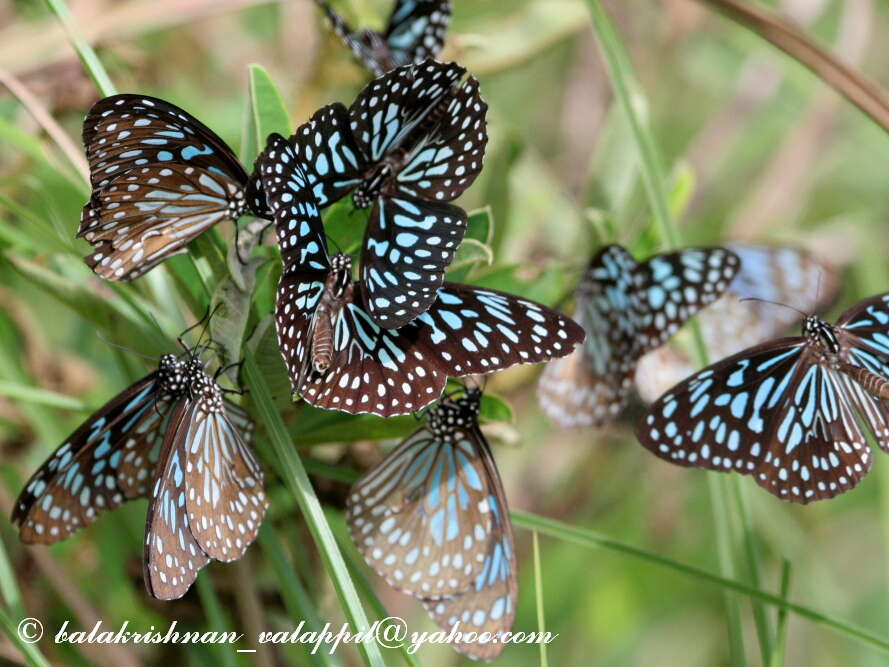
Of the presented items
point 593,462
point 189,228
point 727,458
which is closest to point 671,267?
point 727,458

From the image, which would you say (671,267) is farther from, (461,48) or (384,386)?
(384,386)

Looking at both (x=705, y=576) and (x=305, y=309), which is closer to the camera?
(x=305, y=309)

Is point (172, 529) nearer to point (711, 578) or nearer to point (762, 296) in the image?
point (711, 578)

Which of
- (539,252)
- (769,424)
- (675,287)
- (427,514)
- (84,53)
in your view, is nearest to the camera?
(84,53)

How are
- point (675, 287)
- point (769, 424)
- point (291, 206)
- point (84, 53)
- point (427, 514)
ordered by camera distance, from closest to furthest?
1. point (291, 206)
2. point (84, 53)
3. point (769, 424)
4. point (427, 514)
5. point (675, 287)

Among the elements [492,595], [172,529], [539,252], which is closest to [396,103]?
[172,529]

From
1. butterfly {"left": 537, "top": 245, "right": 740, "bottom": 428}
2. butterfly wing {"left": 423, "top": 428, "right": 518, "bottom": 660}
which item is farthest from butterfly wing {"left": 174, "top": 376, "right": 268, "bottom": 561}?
butterfly {"left": 537, "top": 245, "right": 740, "bottom": 428}

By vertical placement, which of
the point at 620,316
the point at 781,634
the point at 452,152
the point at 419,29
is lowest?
the point at 781,634
